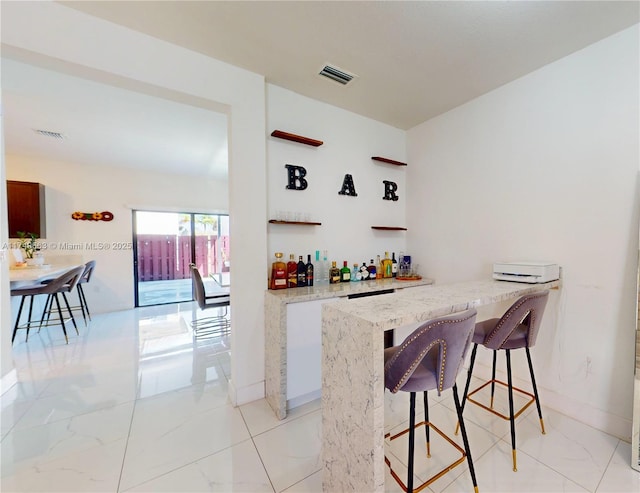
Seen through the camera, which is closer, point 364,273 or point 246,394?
point 246,394

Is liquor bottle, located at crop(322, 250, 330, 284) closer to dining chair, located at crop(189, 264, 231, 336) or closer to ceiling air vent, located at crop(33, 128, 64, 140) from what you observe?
dining chair, located at crop(189, 264, 231, 336)

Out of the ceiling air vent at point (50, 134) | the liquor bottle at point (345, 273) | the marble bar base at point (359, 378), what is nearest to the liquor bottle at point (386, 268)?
the liquor bottle at point (345, 273)

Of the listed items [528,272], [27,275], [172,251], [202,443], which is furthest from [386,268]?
[172,251]

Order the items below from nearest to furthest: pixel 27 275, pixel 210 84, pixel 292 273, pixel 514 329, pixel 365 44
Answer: pixel 514 329, pixel 365 44, pixel 210 84, pixel 292 273, pixel 27 275

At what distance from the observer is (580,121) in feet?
6.03

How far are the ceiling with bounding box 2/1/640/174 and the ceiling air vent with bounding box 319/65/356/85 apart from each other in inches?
1.7

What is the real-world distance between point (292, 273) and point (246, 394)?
105cm

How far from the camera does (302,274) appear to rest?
7.68 ft

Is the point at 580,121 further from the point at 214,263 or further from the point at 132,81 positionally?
the point at 214,263

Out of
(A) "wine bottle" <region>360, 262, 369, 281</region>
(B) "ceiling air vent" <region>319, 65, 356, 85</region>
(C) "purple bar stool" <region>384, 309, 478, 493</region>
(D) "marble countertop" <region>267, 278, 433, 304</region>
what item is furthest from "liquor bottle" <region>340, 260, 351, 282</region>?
(B) "ceiling air vent" <region>319, 65, 356, 85</region>

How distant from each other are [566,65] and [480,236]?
139 centimetres

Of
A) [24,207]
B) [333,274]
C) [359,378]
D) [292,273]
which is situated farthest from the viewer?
[24,207]

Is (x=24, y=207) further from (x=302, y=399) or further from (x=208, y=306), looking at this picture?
(x=302, y=399)

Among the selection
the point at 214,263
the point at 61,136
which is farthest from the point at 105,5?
the point at 214,263
